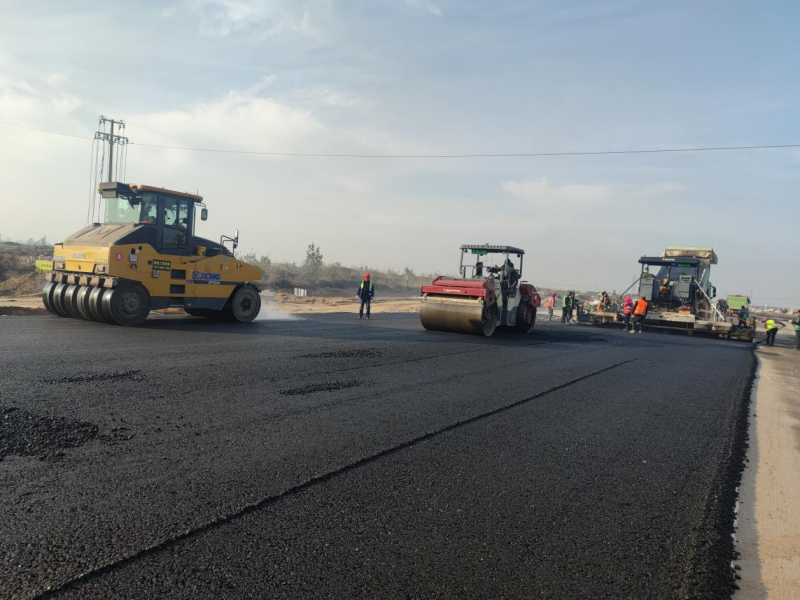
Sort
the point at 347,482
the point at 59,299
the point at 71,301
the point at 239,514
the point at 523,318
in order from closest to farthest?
the point at 239,514 < the point at 347,482 < the point at 71,301 < the point at 59,299 < the point at 523,318

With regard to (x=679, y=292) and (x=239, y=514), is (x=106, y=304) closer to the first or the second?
(x=239, y=514)

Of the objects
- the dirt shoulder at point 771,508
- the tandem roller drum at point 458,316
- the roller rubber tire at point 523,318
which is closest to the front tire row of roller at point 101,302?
the tandem roller drum at point 458,316

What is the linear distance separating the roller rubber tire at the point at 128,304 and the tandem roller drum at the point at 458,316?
600 centimetres

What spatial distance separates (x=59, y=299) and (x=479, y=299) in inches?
350

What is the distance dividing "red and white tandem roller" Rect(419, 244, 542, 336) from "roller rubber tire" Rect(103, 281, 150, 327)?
6029 millimetres

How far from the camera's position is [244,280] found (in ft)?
42.9

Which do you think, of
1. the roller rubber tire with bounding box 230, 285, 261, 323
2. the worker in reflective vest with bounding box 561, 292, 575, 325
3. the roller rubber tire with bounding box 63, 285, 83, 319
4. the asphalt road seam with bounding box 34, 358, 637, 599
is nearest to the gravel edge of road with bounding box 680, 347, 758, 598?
the asphalt road seam with bounding box 34, 358, 637, 599

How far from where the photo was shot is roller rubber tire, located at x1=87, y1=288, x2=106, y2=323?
1044 centimetres

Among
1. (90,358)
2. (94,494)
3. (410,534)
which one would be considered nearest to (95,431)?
(94,494)

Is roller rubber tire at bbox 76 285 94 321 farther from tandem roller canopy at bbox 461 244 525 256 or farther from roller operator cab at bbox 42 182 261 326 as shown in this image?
tandem roller canopy at bbox 461 244 525 256

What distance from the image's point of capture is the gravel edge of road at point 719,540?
2.61 metres

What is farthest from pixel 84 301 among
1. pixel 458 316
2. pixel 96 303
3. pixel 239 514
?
pixel 239 514

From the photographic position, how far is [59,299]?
11.3 meters

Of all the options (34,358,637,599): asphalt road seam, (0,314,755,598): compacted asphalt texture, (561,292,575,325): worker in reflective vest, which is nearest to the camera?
(34,358,637,599): asphalt road seam
